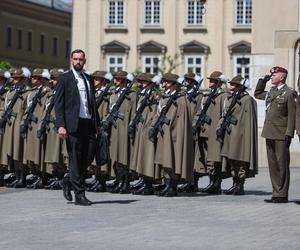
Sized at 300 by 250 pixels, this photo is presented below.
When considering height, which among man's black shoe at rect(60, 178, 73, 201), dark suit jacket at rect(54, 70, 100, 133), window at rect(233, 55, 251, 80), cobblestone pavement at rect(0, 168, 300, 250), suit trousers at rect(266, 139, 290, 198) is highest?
window at rect(233, 55, 251, 80)

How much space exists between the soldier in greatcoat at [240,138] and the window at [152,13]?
2627 inches

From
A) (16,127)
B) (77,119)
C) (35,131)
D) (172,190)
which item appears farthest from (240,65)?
(77,119)

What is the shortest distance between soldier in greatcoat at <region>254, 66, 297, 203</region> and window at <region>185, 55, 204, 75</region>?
68.6 metres

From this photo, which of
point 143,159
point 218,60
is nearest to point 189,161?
point 143,159

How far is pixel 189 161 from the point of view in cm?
1939

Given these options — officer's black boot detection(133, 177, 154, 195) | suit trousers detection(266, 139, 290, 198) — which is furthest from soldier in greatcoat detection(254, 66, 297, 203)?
officer's black boot detection(133, 177, 154, 195)

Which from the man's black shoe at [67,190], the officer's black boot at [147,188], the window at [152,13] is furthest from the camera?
the window at [152,13]

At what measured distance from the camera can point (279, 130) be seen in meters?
18.0

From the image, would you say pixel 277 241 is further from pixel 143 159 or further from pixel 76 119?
pixel 143 159

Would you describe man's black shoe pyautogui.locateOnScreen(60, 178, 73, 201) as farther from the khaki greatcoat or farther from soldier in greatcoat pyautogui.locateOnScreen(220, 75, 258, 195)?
soldier in greatcoat pyautogui.locateOnScreen(220, 75, 258, 195)

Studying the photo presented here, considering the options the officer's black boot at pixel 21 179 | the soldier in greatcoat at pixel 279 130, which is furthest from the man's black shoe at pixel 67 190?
the officer's black boot at pixel 21 179

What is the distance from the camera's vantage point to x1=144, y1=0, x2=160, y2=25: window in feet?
284

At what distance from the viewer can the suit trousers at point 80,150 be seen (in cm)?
1725

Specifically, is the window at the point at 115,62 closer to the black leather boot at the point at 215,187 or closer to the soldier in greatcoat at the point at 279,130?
the black leather boot at the point at 215,187
